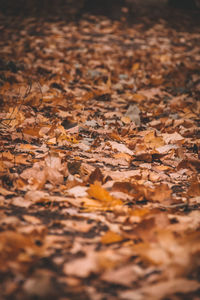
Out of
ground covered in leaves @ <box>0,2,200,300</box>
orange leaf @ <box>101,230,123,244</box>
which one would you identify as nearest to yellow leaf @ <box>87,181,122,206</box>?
ground covered in leaves @ <box>0,2,200,300</box>

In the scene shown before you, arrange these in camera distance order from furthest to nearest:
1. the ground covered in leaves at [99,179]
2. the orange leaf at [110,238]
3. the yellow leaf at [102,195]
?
the yellow leaf at [102,195] < the orange leaf at [110,238] < the ground covered in leaves at [99,179]

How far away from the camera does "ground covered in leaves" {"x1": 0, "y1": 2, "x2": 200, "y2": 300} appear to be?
68cm

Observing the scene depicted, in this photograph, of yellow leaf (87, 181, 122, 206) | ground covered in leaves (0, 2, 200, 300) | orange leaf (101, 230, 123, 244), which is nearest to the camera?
ground covered in leaves (0, 2, 200, 300)

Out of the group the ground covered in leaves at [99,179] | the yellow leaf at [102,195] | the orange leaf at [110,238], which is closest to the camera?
the ground covered in leaves at [99,179]

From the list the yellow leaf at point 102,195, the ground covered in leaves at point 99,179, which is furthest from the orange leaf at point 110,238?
the yellow leaf at point 102,195

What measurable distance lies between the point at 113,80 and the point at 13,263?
2.84 m

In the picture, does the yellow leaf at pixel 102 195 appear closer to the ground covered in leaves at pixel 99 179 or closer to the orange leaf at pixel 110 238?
the ground covered in leaves at pixel 99 179

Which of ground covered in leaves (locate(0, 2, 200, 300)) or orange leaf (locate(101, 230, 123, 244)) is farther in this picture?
orange leaf (locate(101, 230, 123, 244))

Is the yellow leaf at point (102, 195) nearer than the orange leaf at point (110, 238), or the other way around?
the orange leaf at point (110, 238)

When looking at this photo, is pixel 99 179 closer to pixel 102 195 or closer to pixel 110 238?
pixel 102 195

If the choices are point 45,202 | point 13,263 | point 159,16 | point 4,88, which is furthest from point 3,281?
point 159,16

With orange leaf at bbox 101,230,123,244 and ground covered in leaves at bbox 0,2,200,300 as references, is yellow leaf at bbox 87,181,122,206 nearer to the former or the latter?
ground covered in leaves at bbox 0,2,200,300

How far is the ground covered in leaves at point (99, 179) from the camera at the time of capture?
0.68 m

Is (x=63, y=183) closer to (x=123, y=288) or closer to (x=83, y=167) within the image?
(x=83, y=167)
